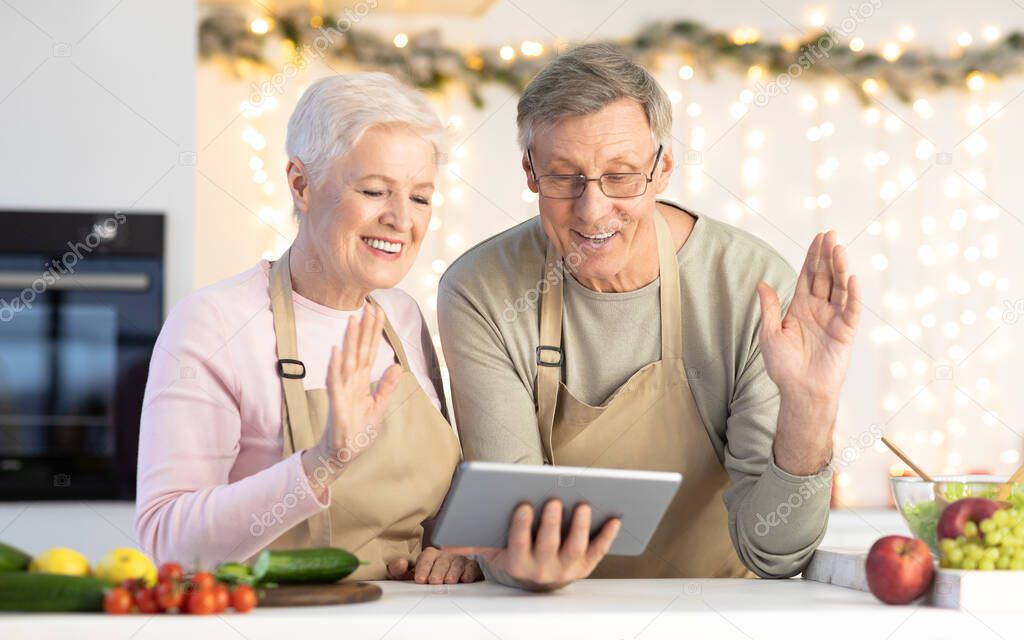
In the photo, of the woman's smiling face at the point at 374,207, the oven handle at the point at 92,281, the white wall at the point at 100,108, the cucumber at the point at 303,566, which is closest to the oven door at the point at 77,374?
the oven handle at the point at 92,281

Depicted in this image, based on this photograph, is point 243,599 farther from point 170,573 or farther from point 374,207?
point 374,207

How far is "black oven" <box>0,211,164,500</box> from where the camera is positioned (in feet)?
9.23

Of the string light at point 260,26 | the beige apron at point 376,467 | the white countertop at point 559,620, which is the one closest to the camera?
the white countertop at point 559,620

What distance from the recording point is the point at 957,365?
357 centimetres

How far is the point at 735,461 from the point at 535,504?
487 mm

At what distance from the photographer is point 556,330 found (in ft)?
5.74

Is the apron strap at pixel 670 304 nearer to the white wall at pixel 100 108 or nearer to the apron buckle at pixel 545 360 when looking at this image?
the apron buckle at pixel 545 360

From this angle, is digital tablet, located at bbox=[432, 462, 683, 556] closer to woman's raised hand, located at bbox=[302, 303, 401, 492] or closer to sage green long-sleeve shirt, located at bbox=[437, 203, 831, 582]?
woman's raised hand, located at bbox=[302, 303, 401, 492]

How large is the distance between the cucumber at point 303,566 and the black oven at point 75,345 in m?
1.81

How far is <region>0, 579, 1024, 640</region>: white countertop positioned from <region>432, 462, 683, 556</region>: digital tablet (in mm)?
73

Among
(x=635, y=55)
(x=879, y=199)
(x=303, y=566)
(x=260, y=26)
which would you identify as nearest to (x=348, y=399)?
(x=303, y=566)

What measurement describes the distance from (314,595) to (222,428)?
1.49 ft

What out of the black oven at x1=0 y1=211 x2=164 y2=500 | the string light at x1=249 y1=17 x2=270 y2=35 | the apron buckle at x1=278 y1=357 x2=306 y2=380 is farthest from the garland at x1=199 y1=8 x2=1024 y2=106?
the apron buckle at x1=278 y1=357 x2=306 y2=380

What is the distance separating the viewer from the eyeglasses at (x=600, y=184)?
1604mm
